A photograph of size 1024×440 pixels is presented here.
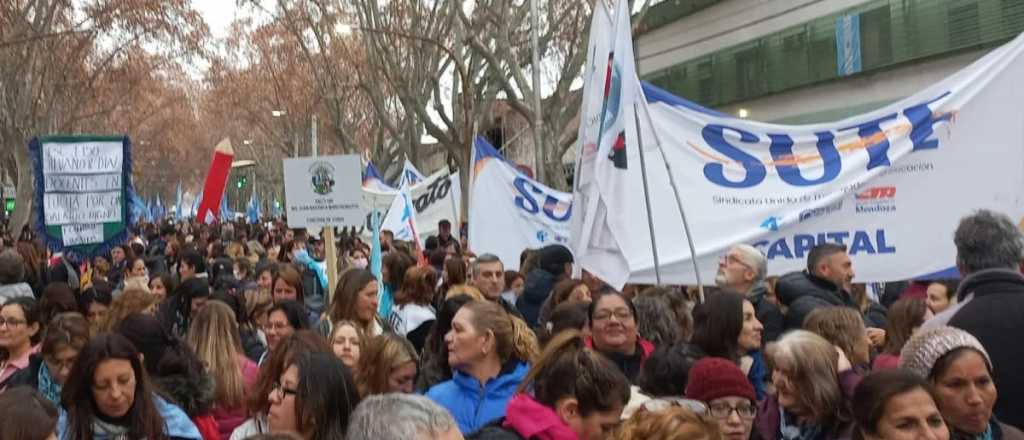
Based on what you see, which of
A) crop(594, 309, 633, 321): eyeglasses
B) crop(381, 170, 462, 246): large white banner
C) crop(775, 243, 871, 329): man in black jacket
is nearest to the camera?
crop(594, 309, 633, 321): eyeglasses

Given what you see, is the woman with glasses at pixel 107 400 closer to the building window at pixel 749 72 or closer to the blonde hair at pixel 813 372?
the blonde hair at pixel 813 372

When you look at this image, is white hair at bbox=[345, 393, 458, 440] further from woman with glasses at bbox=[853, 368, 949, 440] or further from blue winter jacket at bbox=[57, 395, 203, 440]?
blue winter jacket at bbox=[57, 395, 203, 440]

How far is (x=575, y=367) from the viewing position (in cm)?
365

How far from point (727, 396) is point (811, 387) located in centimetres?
29

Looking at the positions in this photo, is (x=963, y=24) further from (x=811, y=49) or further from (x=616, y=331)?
(x=616, y=331)

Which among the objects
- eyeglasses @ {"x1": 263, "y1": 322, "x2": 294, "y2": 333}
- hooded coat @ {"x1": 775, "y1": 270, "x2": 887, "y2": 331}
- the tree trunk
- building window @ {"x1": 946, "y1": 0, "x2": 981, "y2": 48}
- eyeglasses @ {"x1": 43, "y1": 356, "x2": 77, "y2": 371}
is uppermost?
building window @ {"x1": 946, "y1": 0, "x2": 981, "y2": 48}

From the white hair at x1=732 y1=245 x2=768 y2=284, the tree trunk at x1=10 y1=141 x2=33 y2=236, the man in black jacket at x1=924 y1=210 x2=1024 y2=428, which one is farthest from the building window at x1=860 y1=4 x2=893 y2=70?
the man in black jacket at x1=924 y1=210 x2=1024 y2=428

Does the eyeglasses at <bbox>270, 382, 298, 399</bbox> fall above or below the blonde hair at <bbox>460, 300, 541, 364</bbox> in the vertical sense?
below

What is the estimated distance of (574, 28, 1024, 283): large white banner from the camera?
20.0 feet

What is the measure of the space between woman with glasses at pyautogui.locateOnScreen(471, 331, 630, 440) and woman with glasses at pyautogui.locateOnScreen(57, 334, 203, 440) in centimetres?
135

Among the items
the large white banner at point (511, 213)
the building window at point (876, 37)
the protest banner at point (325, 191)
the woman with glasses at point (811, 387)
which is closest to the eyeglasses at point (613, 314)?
the woman with glasses at point (811, 387)

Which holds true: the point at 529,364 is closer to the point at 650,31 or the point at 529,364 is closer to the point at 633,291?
the point at 633,291

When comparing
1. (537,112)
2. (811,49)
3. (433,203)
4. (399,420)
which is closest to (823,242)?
(399,420)

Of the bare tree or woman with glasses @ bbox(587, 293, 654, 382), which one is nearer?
woman with glasses @ bbox(587, 293, 654, 382)
